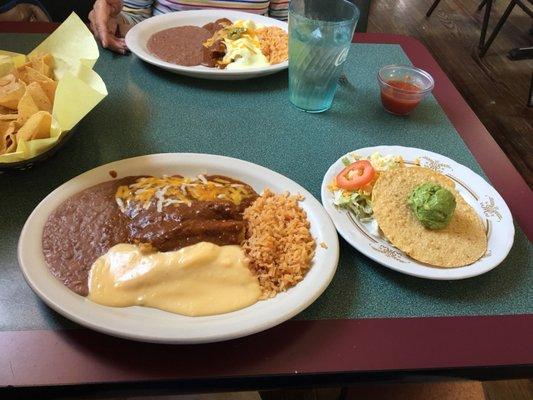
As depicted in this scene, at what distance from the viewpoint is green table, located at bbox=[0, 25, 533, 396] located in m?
0.88

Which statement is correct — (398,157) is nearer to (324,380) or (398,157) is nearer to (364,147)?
(364,147)

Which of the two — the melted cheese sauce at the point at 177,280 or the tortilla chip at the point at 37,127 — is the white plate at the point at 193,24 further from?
the melted cheese sauce at the point at 177,280

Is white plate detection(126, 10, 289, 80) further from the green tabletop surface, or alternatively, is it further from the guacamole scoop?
the guacamole scoop

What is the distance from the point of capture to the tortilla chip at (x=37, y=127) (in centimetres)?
116

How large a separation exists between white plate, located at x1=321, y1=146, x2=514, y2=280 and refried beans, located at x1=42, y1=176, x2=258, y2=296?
0.81 ft

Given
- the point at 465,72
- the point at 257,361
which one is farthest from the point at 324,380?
the point at 465,72

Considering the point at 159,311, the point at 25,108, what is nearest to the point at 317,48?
the point at 25,108

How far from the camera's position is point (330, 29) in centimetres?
144

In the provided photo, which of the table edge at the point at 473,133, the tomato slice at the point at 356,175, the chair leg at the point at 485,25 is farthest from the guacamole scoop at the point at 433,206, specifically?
the chair leg at the point at 485,25

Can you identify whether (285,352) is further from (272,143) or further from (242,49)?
Answer: (242,49)

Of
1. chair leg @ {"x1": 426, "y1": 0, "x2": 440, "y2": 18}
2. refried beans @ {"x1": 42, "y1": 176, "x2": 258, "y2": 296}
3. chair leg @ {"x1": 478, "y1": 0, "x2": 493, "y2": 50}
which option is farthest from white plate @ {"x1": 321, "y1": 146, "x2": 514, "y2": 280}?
chair leg @ {"x1": 426, "y1": 0, "x2": 440, "y2": 18}

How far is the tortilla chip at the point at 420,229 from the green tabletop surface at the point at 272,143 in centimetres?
6

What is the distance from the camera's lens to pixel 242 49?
5.79 ft

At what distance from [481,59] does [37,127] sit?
4.22m
